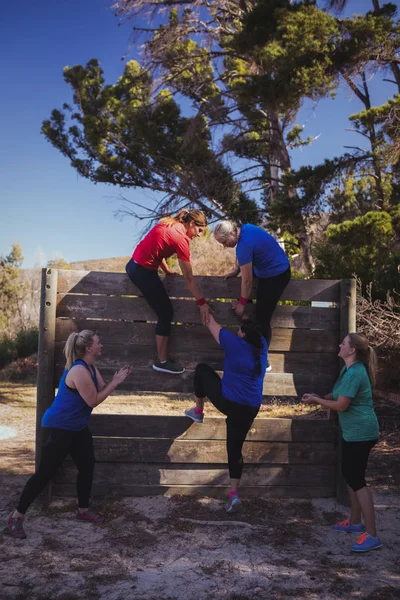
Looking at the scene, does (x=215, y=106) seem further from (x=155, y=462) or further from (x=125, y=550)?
(x=125, y=550)

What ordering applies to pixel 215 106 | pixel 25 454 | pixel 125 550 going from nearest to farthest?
1. pixel 125 550
2. pixel 25 454
3. pixel 215 106

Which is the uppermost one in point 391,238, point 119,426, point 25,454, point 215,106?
point 215,106

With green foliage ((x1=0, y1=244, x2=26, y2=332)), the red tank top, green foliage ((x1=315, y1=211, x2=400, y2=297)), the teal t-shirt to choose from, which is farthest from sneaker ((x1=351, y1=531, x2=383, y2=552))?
green foliage ((x1=0, y1=244, x2=26, y2=332))

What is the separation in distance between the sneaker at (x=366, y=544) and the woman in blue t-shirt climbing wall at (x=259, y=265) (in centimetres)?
195

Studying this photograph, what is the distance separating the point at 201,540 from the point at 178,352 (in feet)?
5.63

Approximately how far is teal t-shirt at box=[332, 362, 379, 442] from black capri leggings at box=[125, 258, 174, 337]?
1689 mm

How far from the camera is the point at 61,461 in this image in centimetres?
486

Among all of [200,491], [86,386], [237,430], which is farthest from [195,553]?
[86,386]

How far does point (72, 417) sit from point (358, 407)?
2320 mm

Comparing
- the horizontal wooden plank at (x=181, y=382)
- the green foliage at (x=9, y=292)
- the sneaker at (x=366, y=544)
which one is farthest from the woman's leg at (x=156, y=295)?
the green foliage at (x=9, y=292)

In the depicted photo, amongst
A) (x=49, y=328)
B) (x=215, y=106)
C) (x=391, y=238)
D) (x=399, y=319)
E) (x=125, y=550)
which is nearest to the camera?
(x=125, y=550)

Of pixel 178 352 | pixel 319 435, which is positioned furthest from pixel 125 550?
pixel 319 435

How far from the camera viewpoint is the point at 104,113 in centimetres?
1958

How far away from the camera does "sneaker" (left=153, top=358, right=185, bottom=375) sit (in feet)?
18.2
